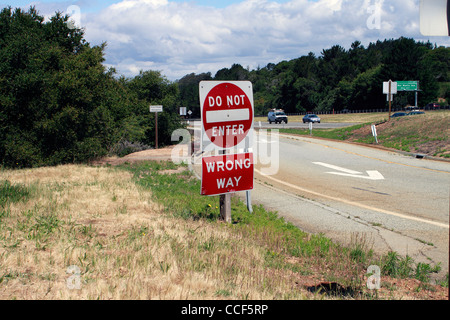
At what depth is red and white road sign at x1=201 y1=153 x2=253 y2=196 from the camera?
7.09m

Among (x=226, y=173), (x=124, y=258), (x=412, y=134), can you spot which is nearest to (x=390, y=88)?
(x=412, y=134)

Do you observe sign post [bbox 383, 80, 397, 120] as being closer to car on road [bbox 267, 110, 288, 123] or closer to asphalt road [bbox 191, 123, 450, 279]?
asphalt road [bbox 191, 123, 450, 279]

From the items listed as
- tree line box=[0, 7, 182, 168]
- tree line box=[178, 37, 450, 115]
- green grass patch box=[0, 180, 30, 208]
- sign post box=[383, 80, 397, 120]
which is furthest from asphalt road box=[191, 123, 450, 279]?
tree line box=[178, 37, 450, 115]

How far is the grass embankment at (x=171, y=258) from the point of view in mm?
4359

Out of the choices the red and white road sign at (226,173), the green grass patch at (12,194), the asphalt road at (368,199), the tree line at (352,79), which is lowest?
the asphalt road at (368,199)

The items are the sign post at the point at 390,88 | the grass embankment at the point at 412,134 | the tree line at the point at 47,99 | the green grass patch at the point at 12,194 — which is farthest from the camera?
the sign post at the point at 390,88

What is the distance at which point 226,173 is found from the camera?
7.28 m

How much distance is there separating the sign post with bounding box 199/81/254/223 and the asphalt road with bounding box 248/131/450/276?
1.89m

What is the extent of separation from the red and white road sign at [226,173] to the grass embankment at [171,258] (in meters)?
0.64

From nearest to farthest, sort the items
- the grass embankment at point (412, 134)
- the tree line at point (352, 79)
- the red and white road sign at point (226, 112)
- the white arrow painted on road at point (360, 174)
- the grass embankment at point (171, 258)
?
1. the grass embankment at point (171, 258)
2. the red and white road sign at point (226, 112)
3. the white arrow painted on road at point (360, 174)
4. the grass embankment at point (412, 134)
5. the tree line at point (352, 79)

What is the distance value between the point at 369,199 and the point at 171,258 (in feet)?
23.7

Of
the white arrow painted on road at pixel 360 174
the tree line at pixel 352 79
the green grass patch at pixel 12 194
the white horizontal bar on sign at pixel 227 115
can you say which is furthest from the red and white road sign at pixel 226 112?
the tree line at pixel 352 79

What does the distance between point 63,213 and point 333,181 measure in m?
9.04

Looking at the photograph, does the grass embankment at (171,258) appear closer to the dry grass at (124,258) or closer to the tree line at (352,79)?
the dry grass at (124,258)
